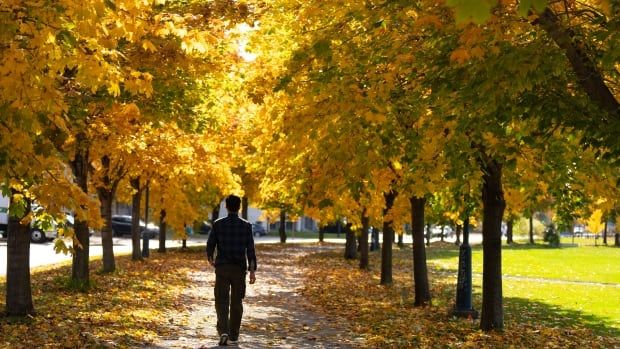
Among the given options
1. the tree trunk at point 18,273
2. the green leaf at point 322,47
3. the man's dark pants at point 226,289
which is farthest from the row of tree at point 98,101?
the man's dark pants at point 226,289

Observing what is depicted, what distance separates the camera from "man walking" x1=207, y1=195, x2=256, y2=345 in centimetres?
955

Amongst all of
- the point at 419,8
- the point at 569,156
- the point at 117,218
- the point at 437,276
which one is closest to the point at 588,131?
the point at 419,8

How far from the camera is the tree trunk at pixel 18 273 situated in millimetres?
11758

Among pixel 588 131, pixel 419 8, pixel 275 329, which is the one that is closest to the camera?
pixel 588 131

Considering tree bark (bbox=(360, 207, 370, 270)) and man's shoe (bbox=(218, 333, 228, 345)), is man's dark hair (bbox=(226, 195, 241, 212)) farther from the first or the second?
→ tree bark (bbox=(360, 207, 370, 270))

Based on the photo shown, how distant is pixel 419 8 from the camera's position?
8234 millimetres

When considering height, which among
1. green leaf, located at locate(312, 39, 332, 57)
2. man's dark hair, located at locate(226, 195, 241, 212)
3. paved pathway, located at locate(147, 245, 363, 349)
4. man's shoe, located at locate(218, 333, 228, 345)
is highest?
green leaf, located at locate(312, 39, 332, 57)

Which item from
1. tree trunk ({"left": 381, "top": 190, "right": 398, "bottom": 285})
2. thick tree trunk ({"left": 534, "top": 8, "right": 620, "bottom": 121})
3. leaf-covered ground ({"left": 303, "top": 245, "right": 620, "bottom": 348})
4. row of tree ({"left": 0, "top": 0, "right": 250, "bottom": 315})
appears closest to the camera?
row of tree ({"left": 0, "top": 0, "right": 250, "bottom": 315})

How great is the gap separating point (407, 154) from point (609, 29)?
184 inches

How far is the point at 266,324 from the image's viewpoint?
12.6 metres

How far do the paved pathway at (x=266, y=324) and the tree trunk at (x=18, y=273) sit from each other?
7.71 ft

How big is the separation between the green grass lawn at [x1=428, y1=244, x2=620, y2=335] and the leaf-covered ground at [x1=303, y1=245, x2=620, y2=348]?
0.14m

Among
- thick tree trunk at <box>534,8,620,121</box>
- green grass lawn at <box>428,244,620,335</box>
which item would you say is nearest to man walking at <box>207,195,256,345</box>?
thick tree trunk at <box>534,8,620,121</box>

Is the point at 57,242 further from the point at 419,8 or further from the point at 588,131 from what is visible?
the point at 588,131
